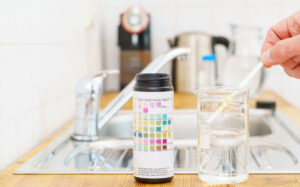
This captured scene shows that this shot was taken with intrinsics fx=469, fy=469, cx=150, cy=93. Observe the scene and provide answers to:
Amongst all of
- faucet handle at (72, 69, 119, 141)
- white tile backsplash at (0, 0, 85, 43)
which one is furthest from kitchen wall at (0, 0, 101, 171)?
faucet handle at (72, 69, 119, 141)

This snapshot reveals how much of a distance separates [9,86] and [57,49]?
1.28 feet

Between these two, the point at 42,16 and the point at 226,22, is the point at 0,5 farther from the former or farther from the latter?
the point at 226,22

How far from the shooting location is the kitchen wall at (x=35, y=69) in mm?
930

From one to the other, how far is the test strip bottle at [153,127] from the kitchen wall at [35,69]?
308 millimetres

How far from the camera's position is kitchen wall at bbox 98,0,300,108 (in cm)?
206

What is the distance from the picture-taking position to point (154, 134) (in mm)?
735

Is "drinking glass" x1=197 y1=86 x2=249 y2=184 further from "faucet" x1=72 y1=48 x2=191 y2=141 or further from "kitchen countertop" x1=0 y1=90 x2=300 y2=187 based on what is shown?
"faucet" x1=72 y1=48 x2=191 y2=141

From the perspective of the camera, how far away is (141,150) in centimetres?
74

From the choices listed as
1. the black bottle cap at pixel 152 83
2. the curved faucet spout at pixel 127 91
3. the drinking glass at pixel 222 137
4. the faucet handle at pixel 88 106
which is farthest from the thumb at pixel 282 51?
the faucet handle at pixel 88 106

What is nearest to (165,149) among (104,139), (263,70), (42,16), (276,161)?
(276,161)

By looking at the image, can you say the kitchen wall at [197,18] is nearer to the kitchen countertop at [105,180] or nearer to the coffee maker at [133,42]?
the coffee maker at [133,42]

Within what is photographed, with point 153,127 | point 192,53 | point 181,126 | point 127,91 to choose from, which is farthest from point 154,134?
point 192,53

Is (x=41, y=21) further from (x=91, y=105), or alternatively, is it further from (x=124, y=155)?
(x=124, y=155)

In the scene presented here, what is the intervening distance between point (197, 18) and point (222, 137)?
1387 millimetres
